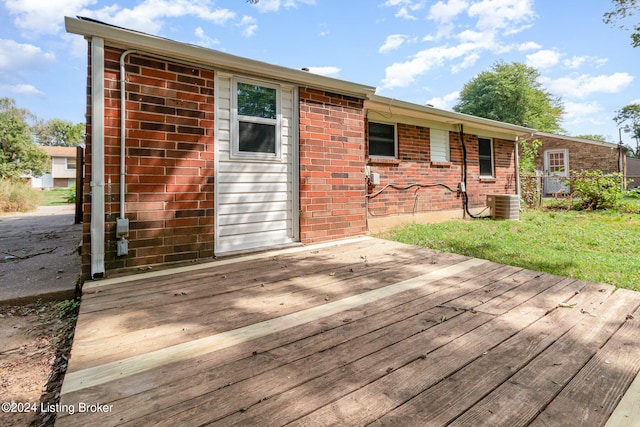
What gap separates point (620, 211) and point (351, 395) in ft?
37.5

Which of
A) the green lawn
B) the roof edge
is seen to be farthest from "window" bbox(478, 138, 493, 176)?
the green lawn

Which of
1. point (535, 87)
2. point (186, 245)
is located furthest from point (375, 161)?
point (535, 87)

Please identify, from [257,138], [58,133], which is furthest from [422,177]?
[58,133]

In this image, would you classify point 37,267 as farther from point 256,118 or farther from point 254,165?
point 256,118

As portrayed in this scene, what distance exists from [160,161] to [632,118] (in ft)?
241

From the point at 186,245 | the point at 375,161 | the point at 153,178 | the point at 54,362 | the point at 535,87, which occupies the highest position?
the point at 535,87

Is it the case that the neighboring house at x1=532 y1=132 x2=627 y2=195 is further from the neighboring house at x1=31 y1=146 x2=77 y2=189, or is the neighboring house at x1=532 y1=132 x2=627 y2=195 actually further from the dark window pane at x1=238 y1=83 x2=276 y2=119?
the neighboring house at x1=31 y1=146 x2=77 y2=189

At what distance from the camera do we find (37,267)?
3568 millimetres

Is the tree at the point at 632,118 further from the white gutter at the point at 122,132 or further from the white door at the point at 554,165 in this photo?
the white gutter at the point at 122,132

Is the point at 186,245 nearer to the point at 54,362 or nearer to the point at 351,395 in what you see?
the point at 54,362

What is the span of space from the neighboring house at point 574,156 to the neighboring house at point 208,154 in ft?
50.1

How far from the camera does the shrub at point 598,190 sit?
907 centimetres

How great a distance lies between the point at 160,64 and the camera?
10.9ft

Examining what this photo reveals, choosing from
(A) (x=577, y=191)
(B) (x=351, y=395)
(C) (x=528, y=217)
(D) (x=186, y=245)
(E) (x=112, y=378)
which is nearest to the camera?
(B) (x=351, y=395)
